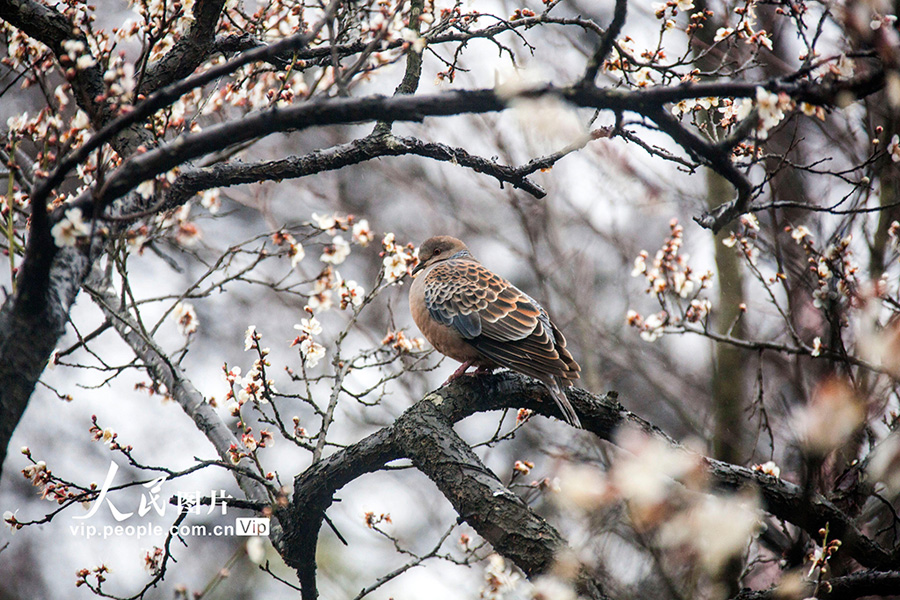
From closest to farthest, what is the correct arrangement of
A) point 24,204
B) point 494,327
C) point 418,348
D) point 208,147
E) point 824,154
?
point 208,147, point 24,204, point 494,327, point 418,348, point 824,154

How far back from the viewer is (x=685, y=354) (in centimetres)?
833

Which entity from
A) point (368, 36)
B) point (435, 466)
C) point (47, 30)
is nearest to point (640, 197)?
point (368, 36)

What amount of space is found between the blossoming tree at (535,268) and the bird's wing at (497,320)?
0.15 m

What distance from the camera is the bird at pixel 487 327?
359 centimetres

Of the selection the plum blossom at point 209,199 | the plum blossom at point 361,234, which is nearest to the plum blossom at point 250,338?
the plum blossom at point 361,234

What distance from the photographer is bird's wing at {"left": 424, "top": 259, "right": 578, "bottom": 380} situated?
3641 millimetres

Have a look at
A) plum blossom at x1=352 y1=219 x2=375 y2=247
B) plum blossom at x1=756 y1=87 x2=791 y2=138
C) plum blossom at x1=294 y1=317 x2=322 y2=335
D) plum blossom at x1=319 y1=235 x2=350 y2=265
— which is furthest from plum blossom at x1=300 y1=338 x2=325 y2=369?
plum blossom at x1=756 y1=87 x2=791 y2=138

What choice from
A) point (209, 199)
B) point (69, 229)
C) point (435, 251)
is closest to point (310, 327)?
point (209, 199)

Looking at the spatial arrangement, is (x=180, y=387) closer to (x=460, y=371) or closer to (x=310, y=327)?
(x=310, y=327)

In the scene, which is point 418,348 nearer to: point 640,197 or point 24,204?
point 24,204

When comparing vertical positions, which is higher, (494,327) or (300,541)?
(494,327)

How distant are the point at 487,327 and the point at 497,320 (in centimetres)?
10

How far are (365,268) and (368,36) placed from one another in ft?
22.0

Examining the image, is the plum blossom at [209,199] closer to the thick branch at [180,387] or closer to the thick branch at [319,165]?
the thick branch at [180,387]
